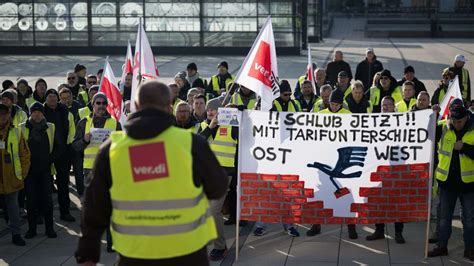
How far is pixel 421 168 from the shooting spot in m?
9.15

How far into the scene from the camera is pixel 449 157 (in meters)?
9.14

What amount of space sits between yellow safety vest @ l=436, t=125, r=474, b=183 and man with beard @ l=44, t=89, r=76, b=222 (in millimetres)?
4637

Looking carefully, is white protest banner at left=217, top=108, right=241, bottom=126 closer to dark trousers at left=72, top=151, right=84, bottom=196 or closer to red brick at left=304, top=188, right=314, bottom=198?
red brick at left=304, top=188, right=314, bottom=198

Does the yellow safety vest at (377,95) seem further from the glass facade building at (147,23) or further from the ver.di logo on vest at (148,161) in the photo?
the glass facade building at (147,23)

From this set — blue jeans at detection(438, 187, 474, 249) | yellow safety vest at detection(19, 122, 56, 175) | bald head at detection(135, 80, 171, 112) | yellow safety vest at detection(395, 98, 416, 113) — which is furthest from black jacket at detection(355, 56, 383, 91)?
bald head at detection(135, 80, 171, 112)

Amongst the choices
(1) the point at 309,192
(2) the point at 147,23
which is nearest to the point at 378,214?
(1) the point at 309,192

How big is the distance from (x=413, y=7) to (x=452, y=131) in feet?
200

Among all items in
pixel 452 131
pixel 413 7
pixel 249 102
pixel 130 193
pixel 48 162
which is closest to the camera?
pixel 130 193

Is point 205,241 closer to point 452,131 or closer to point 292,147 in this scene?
point 292,147

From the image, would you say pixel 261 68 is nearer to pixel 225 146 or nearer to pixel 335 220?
pixel 225 146

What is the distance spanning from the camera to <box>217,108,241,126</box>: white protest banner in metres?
9.62

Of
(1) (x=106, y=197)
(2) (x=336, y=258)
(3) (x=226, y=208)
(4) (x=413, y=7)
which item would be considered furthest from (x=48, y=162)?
(4) (x=413, y=7)

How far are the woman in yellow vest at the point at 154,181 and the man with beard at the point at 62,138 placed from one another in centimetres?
635

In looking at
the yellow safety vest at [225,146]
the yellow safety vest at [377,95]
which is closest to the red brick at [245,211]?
the yellow safety vest at [225,146]
